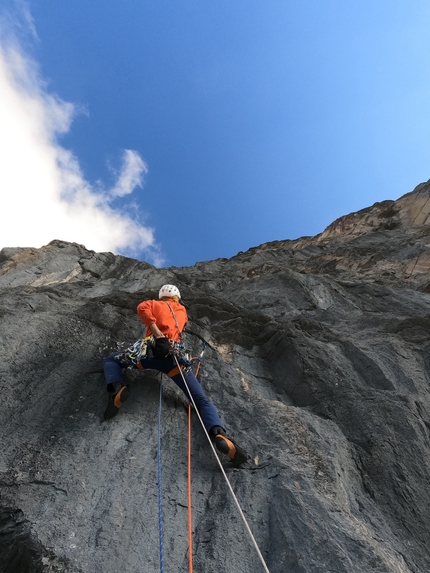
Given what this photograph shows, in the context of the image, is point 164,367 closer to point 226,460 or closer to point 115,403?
point 115,403

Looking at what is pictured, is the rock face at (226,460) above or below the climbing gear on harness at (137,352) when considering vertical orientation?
below

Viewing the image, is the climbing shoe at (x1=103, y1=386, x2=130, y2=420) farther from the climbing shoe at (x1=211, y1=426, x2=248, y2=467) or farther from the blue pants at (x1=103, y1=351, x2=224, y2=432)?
the climbing shoe at (x1=211, y1=426, x2=248, y2=467)

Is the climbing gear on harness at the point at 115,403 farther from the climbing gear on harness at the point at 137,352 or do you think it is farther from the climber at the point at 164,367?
the climbing gear on harness at the point at 137,352

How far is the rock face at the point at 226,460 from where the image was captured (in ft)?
13.3

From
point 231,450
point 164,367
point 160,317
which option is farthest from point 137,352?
point 231,450

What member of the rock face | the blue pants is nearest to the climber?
the blue pants

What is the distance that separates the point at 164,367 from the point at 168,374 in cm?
13

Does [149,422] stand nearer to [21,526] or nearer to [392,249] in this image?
[21,526]

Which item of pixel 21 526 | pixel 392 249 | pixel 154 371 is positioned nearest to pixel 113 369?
pixel 154 371

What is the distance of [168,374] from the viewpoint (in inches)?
239

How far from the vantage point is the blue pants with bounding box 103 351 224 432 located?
18.7 ft

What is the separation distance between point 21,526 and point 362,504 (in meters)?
4.12

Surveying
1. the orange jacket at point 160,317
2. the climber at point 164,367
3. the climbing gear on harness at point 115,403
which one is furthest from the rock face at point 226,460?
the orange jacket at point 160,317

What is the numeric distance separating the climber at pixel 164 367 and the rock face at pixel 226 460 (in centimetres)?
29
